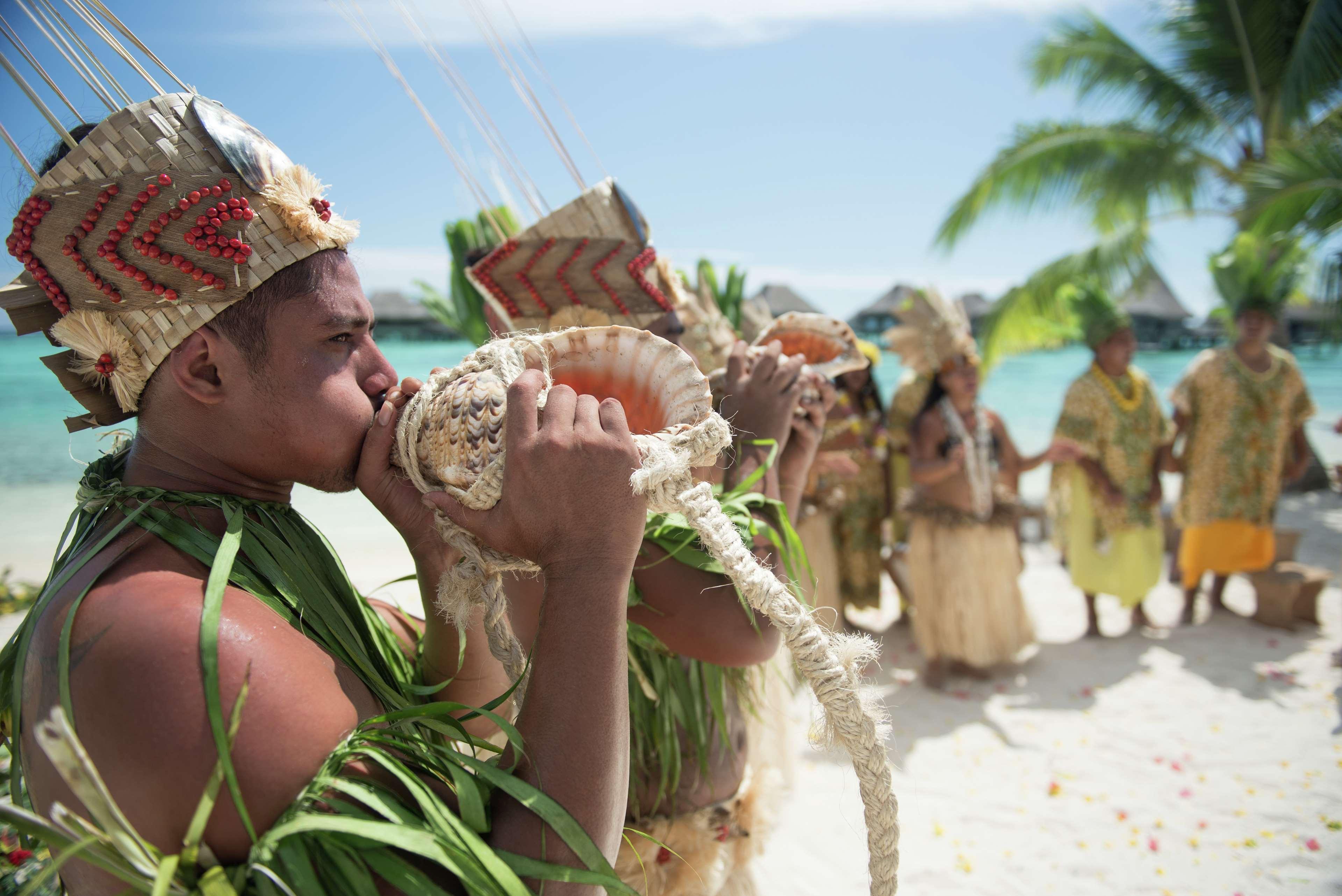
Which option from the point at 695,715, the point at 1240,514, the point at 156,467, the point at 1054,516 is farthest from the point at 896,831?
the point at 1240,514

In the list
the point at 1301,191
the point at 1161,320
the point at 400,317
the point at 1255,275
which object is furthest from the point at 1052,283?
the point at 1161,320

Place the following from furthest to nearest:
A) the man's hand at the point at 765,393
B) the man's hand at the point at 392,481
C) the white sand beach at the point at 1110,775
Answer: the white sand beach at the point at 1110,775, the man's hand at the point at 765,393, the man's hand at the point at 392,481

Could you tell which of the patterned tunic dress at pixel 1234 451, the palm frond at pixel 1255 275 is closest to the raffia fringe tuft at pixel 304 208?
the patterned tunic dress at pixel 1234 451

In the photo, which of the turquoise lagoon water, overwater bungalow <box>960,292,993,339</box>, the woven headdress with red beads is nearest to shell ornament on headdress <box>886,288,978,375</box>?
the turquoise lagoon water

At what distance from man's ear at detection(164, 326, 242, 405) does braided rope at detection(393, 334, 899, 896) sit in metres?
0.27

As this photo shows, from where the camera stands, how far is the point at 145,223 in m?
1.13

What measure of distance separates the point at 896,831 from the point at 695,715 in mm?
939

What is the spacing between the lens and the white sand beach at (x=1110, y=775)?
3.38 meters

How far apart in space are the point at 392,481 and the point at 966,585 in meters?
4.92

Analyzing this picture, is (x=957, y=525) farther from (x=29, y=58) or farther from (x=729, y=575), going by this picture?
(x=29, y=58)

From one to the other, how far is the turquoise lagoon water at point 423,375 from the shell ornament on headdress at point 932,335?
137cm

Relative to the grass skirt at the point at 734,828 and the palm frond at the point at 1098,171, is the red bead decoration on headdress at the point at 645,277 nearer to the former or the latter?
the grass skirt at the point at 734,828

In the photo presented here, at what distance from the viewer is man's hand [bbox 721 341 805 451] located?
190 centimetres

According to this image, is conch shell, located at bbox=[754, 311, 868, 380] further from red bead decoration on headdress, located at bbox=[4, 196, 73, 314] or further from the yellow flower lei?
the yellow flower lei
